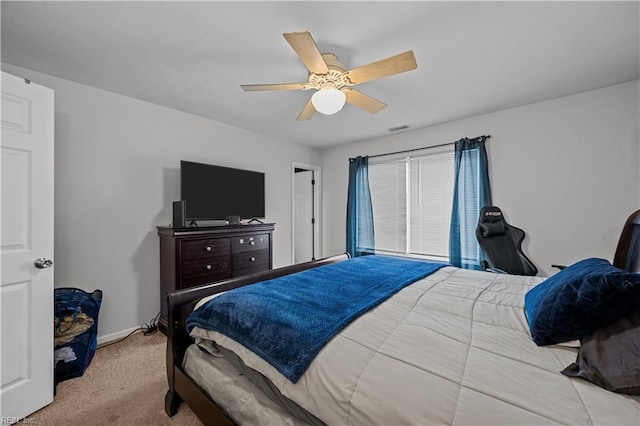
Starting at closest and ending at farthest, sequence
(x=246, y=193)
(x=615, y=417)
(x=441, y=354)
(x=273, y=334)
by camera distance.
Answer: (x=615, y=417), (x=441, y=354), (x=273, y=334), (x=246, y=193)

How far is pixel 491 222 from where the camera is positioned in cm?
294

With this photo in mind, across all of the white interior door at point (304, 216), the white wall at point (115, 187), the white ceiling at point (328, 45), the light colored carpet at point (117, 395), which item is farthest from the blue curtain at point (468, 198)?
the white wall at point (115, 187)

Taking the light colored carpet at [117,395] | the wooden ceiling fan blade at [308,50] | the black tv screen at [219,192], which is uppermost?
the wooden ceiling fan blade at [308,50]

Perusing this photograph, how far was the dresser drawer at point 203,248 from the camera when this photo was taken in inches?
102

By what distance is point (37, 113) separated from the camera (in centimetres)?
167

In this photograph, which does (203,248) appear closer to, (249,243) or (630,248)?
(249,243)

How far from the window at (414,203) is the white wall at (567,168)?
0.54 m

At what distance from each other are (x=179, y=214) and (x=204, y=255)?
0.51 m

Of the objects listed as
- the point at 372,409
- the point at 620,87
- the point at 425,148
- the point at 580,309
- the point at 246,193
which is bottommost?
the point at 372,409

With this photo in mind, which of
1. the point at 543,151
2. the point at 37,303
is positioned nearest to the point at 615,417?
the point at 37,303

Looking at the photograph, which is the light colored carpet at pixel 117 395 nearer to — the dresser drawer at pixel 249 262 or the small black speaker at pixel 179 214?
the dresser drawer at pixel 249 262

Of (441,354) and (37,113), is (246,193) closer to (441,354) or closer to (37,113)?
(37,113)

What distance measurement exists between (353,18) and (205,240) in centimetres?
242

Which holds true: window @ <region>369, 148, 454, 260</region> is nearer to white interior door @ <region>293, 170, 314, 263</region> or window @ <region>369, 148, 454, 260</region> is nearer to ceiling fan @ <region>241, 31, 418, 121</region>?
white interior door @ <region>293, 170, 314, 263</region>
